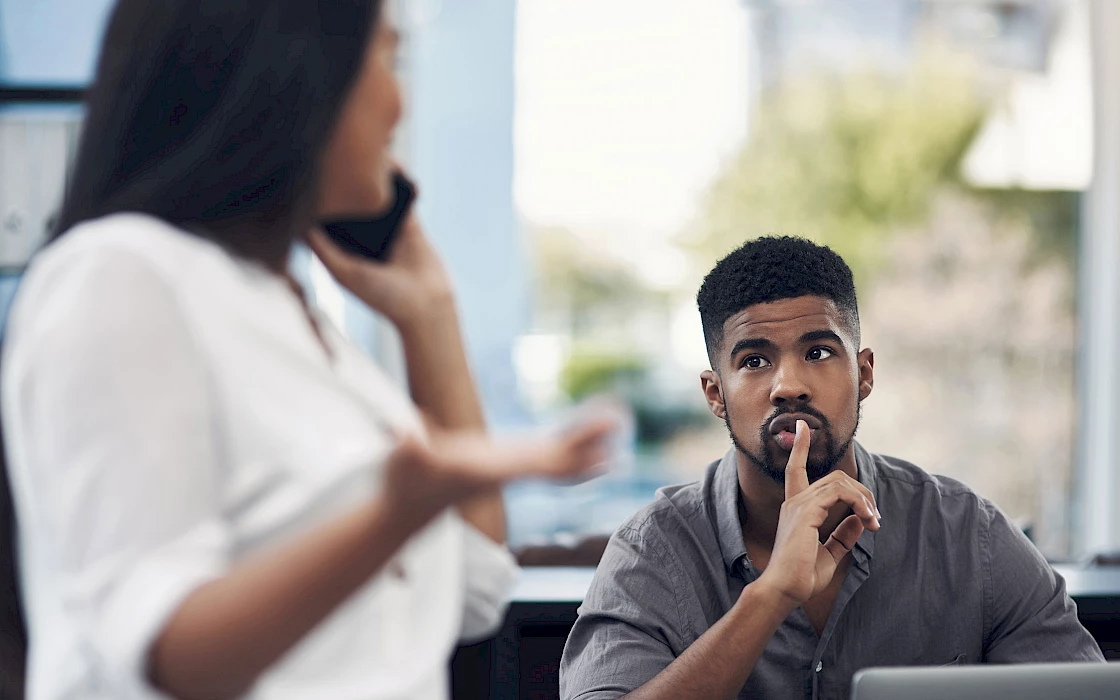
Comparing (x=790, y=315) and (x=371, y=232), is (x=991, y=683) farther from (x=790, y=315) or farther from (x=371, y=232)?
(x=371, y=232)

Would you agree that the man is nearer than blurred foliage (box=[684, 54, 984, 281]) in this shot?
Yes

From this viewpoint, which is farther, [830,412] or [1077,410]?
[1077,410]

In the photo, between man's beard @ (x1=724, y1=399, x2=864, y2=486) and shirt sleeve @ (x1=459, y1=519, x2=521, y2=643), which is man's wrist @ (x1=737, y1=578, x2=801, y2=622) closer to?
man's beard @ (x1=724, y1=399, x2=864, y2=486)

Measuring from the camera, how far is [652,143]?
356cm

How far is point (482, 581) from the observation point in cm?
82

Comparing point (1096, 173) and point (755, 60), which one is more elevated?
point (755, 60)

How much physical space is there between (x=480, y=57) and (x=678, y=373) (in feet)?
4.09

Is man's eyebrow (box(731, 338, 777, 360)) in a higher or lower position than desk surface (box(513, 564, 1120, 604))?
higher

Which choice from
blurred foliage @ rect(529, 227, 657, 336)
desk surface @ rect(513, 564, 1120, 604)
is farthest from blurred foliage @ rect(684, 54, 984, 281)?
desk surface @ rect(513, 564, 1120, 604)

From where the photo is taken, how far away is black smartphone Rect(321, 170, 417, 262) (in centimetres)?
84

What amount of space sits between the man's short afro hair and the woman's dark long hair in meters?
1.09

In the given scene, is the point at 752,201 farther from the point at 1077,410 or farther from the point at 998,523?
the point at 998,523

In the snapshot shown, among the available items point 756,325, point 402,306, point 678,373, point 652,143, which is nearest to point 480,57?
point 652,143

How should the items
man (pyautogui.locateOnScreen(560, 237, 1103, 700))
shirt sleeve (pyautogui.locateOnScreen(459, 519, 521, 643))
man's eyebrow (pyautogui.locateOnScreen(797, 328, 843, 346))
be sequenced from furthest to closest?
man's eyebrow (pyautogui.locateOnScreen(797, 328, 843, 346))
man (pyautogui.locateOnScreen(560, 237, 1103, 700))
shirt sleeve (pyautogui.locateOnScreen(459, 519, 521, 643))
